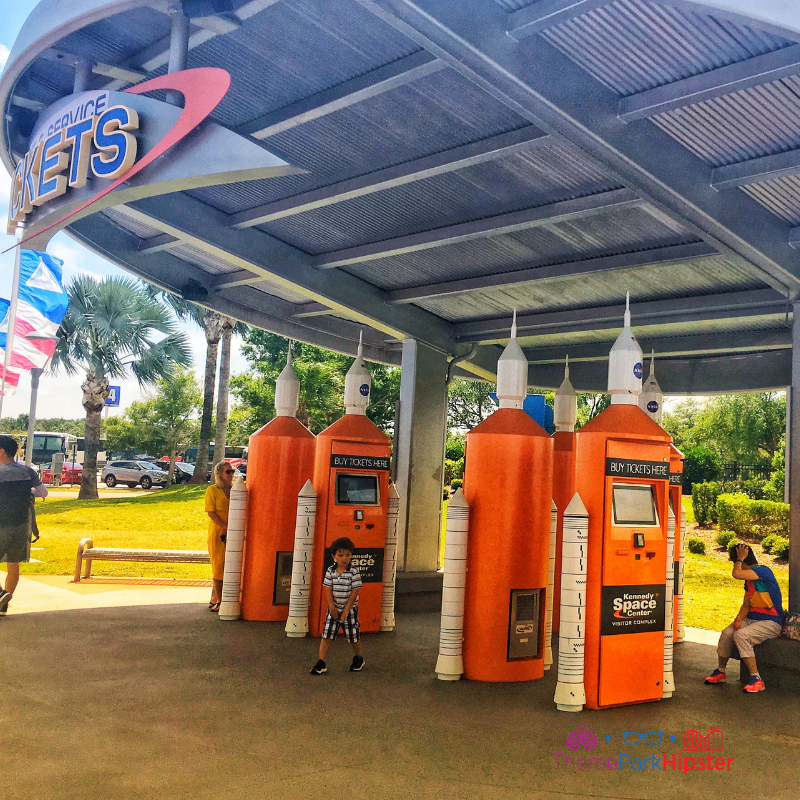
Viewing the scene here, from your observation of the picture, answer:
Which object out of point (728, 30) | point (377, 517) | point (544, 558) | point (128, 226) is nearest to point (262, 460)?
point (377, 517)

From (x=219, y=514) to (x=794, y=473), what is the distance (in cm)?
644

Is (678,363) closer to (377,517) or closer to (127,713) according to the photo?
(377,517)

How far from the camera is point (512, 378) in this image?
7.34 meters

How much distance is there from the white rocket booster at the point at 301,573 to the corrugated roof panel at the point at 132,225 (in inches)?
142

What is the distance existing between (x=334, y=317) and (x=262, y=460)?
3584mm

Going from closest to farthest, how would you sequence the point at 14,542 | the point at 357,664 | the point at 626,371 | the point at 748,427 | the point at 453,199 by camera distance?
the point at 626,371
the point at 357,664
the point at 453,199
the point at 14,542
the point at 748,427

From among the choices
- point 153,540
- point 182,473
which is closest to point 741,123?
point 153,540

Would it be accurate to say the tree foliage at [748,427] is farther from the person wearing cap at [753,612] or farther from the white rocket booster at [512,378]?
the white rocket booster at [512,378]

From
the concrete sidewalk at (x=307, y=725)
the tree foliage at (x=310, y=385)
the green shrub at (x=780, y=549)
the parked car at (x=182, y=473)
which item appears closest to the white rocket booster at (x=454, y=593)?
the concrete sidewalk at (x=307, y=725)

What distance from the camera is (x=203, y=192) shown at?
7816mm

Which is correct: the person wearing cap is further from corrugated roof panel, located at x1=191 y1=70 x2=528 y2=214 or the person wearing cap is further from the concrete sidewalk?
corrugated roof panel, located at x1=191 y1=70 x2=528 y2=214

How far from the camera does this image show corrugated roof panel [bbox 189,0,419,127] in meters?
4.94

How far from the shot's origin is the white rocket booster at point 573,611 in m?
6.12

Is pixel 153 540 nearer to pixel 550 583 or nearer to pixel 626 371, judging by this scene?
pixel 550 583
